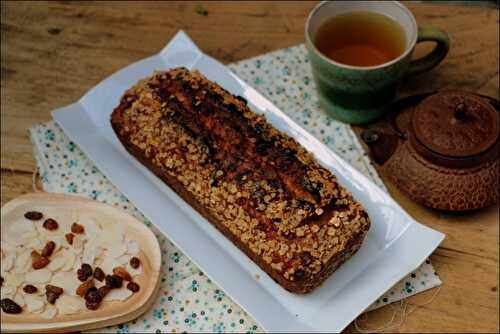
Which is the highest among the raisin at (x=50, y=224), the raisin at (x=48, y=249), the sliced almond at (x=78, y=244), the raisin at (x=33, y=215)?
the raisin at (x=33, y=215)

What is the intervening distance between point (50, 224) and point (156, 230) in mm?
287

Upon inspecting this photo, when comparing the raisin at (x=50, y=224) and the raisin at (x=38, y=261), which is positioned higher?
the raisin at (x=50, y=224)

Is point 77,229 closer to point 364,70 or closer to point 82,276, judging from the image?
point 82,276

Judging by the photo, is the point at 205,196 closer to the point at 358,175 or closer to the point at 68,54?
the point at 358,175

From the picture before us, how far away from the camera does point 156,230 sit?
189 centimetres

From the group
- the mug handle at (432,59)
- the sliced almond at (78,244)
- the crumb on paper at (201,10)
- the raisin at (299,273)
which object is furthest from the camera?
the crumb on paper at (201,10)

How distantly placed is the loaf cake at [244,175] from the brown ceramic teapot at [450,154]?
25cm

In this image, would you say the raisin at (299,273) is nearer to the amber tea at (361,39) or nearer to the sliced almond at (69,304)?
the sliced almond at (69,304)

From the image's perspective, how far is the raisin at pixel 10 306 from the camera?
1.71m

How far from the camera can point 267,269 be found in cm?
171

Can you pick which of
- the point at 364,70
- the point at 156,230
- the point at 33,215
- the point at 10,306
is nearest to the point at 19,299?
the point at 10,306

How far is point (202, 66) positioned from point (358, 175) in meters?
0.63

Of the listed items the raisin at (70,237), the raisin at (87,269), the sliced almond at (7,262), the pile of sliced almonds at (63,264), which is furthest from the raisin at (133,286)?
the sliced almond at (7,262)

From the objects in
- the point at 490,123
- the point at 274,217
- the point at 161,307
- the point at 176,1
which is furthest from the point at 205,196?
the point at 176,1
